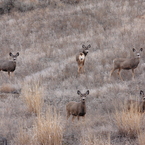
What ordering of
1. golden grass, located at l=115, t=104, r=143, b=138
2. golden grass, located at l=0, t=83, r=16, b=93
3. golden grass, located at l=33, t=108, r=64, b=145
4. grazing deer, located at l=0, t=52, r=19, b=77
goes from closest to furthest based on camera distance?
golden grass, located at l=33, t=108, r=64, b=145 → golden grass, located at l=115, t=104, r=143, b=138 → golden grass, located at l=0, t=83, r=16, b=93 → grazing deer, located at l=0, t=52, r=19, b=77

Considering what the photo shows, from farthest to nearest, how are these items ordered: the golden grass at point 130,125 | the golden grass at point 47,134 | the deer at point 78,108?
the deer at point 78,108 < the golden grass at point 130,125 < the golden grass at point 47,134

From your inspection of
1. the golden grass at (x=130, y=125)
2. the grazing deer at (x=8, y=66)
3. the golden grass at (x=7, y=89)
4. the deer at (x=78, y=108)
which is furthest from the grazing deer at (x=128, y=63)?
the golden grass at (x=130, y=125)

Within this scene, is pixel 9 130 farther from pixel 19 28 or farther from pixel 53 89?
pixel 19 28

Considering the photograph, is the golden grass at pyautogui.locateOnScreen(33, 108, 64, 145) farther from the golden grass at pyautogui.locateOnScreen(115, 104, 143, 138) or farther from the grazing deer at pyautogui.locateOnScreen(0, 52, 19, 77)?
the grazing deer at pyautogui.locateOnScreen(0, 52, 19, 77)

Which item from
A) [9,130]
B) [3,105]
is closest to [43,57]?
[3,105]

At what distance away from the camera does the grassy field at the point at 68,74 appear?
23.2 feet

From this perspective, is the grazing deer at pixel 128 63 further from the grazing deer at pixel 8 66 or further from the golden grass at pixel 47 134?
the golden grass at pixel 47 134

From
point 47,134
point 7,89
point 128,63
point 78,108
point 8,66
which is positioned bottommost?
point 47,134

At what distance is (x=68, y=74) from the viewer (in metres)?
16.1

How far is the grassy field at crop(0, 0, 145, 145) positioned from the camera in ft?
23.2

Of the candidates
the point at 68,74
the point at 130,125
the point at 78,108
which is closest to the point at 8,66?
the point at 68,74

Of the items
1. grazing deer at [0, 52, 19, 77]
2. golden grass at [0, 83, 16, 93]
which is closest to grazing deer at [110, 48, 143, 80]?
golden grass at [0, 83, 16, 93]

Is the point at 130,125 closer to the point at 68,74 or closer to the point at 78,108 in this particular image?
the point at 78,108

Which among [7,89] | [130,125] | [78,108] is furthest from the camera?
[7,89]
